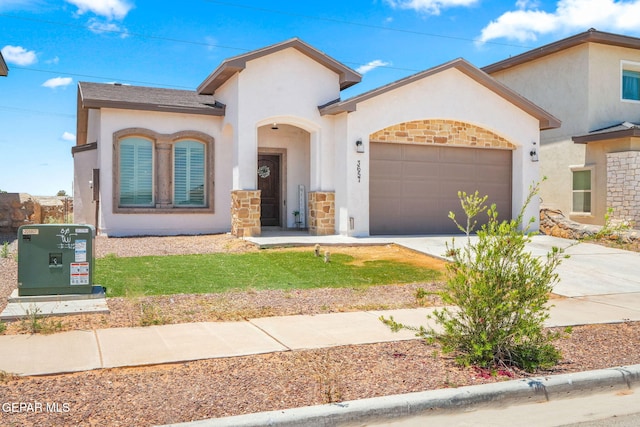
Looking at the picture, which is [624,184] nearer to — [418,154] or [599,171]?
[599,171]

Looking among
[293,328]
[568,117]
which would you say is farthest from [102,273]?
[568,117]

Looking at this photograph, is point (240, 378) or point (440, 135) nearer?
point (240, 378)

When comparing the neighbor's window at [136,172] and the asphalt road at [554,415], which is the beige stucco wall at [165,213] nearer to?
the neighbor's window at [136,172]

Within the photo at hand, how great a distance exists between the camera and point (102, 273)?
10.4 meters

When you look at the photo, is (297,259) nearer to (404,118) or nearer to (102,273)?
(102,273)

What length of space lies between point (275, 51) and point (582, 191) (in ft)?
38.5

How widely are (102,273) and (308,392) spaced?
671 cm

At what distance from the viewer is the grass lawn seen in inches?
374

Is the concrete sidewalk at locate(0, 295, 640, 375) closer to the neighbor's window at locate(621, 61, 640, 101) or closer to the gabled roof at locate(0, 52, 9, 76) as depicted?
the gabled roof at locate(0, 52, 9, 76)

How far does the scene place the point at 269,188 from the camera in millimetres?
18922

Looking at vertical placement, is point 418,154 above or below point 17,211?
above

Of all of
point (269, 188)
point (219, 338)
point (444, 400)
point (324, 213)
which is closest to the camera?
point (444, 400)

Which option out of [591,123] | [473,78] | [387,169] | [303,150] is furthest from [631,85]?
[303,150]

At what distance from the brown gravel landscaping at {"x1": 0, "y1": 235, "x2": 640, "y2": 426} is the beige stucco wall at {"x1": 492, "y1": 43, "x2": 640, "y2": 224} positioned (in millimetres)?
14151
